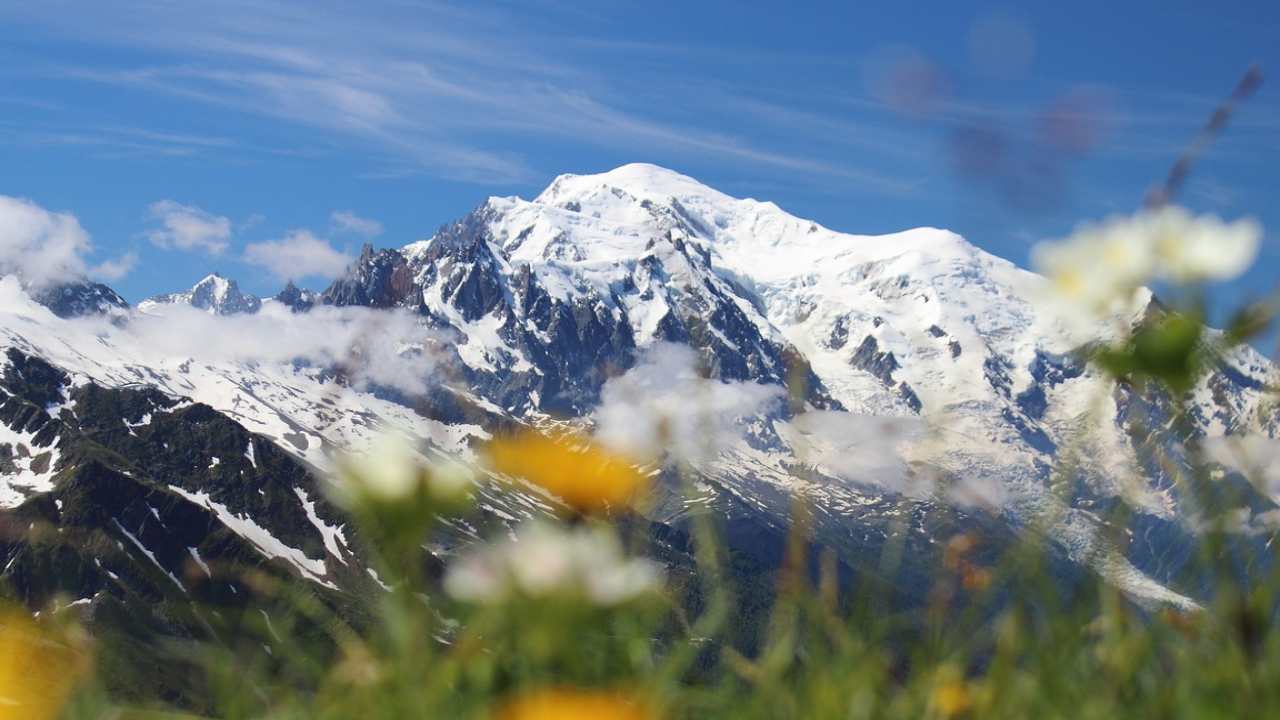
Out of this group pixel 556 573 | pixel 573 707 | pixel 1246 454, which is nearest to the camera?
pixel 573 707

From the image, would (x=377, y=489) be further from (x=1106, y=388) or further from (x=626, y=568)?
(x=1106, y=388)

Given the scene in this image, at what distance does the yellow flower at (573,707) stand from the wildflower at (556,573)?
0.20 meters

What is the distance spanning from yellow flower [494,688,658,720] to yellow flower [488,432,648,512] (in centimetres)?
49

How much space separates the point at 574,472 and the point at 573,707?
0.83m

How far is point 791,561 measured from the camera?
4059 millimetres

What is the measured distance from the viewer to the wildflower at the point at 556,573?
260 centimetres

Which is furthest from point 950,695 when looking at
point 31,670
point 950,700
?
point 31,670

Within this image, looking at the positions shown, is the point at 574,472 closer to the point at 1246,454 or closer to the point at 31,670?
the point at 31,670

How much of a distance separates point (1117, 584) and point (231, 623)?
245cm

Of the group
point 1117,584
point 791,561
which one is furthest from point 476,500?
point 1117,584

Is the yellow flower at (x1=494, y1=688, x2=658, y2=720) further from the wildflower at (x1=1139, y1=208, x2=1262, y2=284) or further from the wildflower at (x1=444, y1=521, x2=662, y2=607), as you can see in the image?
the wildflower at (x1=1139, y1=208, x2=1262, y2=284)

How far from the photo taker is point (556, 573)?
2.61 m

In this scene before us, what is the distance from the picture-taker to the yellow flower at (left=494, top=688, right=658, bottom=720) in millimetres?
2408

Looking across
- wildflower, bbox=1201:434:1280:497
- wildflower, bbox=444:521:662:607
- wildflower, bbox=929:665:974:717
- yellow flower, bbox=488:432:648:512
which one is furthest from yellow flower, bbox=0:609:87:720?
wildflower, bbox=1201:434:1280:497
